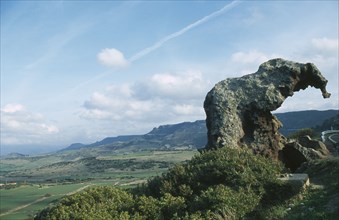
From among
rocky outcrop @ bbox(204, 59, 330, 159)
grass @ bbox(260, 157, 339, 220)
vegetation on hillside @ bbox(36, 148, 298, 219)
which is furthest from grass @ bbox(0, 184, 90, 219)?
grass @ bbox(260, 157, 339, 220)

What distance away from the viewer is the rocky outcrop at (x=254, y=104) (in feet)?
83.7

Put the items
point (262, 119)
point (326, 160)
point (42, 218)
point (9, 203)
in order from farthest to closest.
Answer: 1. point (9, 203)
2. point (262, 119)
3. point (326, 160)
4. point (42, 218)

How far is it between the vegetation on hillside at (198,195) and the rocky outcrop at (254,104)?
3.98m

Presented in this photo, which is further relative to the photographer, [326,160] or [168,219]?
[326,160]

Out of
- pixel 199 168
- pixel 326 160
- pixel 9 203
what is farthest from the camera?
pixel 9 203

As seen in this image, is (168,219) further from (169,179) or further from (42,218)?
(42,218)

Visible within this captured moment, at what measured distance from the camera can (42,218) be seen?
16781 millimetres

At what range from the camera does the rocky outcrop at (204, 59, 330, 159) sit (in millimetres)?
25516

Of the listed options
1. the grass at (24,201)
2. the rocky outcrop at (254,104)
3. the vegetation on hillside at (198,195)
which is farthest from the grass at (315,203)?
the grass at (24,201)

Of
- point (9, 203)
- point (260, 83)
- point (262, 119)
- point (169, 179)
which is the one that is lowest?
point (9, 203)

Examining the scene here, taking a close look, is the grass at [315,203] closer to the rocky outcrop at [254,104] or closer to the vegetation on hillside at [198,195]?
the vegetation on hillside at [198,195]

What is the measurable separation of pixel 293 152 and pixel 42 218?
17.7 meters

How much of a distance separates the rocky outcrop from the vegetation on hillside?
3.98 meters

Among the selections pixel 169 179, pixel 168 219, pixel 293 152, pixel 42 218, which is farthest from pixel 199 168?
pixel 293 152
